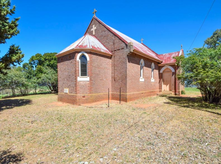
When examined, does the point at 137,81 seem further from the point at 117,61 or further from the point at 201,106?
the point at 201,106

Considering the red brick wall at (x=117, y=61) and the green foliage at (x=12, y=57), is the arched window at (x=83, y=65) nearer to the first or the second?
the red brick wall at (x=117, y=61)

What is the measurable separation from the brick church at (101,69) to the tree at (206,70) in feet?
16.5

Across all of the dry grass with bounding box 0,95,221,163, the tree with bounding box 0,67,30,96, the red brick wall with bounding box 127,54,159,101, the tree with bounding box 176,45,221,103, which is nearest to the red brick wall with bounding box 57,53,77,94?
the red brick wall with bounding box 127,54,159,101

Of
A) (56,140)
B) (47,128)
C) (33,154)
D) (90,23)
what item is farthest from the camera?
(90,23)

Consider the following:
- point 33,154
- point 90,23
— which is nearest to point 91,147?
point 33,154

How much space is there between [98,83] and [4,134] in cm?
871

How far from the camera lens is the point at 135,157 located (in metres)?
3.61

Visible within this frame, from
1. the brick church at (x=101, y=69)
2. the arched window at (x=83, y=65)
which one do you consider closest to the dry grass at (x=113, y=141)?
the brick church at (x=101, y=69)

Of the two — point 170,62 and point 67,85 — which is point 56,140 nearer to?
point 67,85

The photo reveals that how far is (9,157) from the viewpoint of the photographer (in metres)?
3.80

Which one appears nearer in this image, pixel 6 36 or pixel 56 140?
pixel 56 140

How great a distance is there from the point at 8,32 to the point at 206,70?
54.5 ft

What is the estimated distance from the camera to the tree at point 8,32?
9.35m

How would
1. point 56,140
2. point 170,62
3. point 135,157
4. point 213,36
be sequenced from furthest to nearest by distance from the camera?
point 213,36
point 170,62
point 56,140
point 135,157
